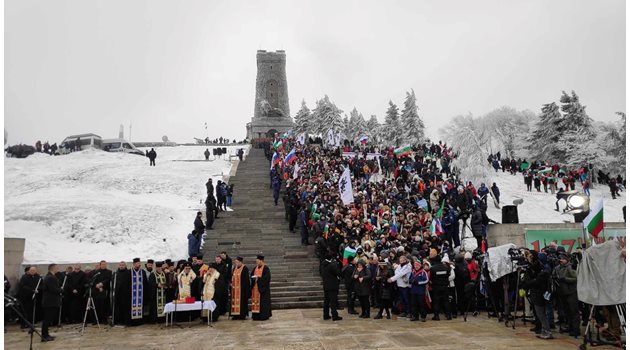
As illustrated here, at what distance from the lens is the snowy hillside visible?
24761 millimetres

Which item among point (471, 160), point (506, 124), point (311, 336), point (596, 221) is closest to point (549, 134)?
point (471, 160)

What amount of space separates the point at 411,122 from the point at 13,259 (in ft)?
155

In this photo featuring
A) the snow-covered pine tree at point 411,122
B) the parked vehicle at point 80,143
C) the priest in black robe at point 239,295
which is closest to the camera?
the priest in black robe at point 239,295

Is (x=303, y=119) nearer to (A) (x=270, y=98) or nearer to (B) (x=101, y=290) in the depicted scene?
(A) (x=270, y=98)

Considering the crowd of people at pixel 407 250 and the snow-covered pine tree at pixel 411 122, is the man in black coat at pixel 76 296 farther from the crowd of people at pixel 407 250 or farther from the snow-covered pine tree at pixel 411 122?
the snow-covered pine tree at pixel 411 122

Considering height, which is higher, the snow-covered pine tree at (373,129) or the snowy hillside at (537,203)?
the snow-covered pine tree at (373,129)

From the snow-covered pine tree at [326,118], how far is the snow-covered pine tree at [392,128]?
6.64m

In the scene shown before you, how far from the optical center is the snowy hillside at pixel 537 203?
81.2 feet

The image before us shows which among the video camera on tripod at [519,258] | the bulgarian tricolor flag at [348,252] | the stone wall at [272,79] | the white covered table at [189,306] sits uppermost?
the stone wall at [272,79]

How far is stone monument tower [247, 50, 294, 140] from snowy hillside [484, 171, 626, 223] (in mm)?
45671

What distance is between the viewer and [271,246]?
18375 mm

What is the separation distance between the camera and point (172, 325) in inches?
446

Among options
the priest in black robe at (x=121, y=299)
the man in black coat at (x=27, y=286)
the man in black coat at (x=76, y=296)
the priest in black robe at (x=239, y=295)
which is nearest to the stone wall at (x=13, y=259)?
the man in black coat at (x=27, y=286)

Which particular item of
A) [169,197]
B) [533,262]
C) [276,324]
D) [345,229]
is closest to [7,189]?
[169,197]
